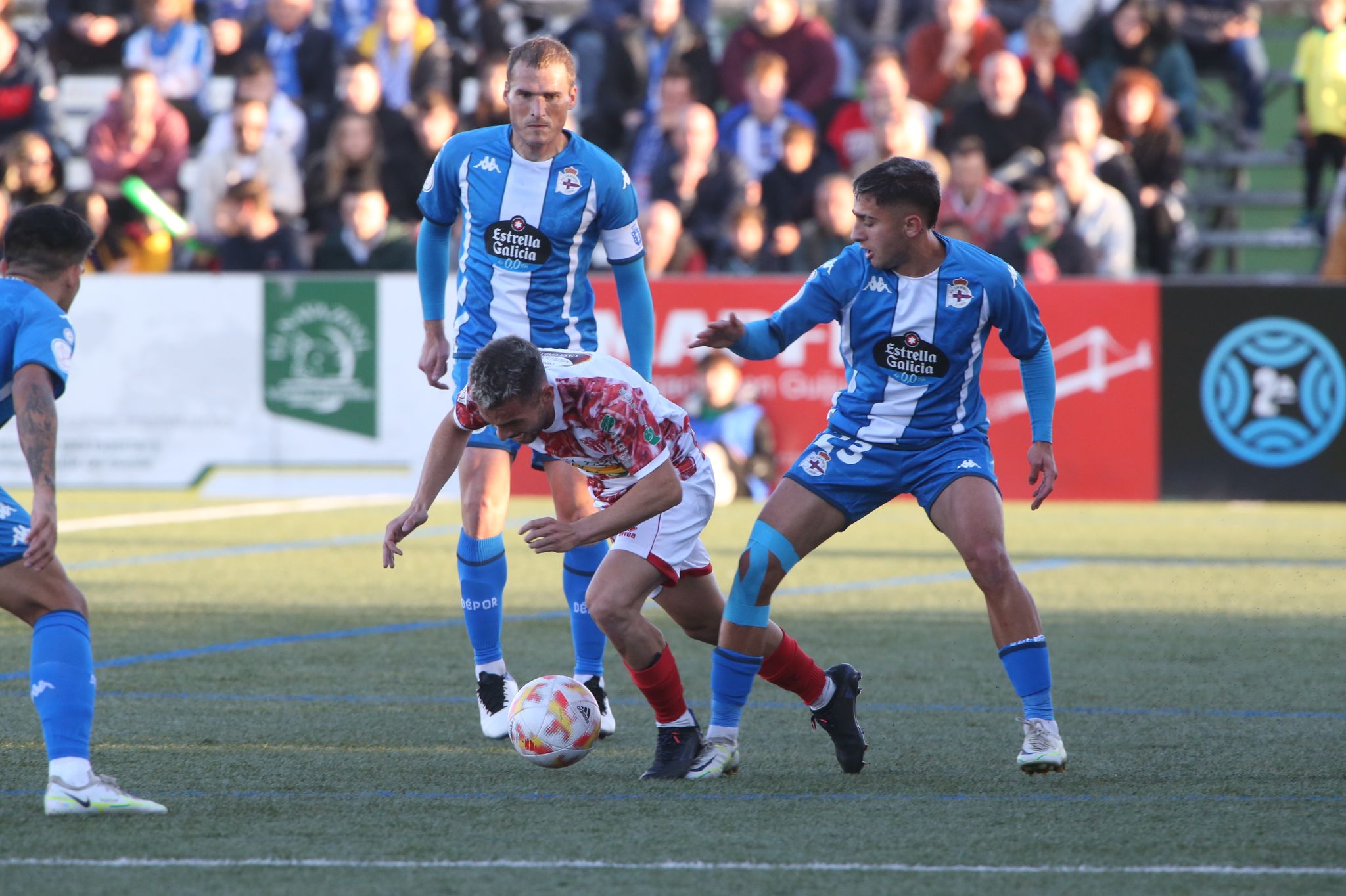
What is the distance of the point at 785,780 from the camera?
539cm

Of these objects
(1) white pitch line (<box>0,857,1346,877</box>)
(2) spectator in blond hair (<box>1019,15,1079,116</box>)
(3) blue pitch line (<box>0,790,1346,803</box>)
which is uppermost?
(2) spectator in blond hair (<box>1019,15,1079,116</box>)

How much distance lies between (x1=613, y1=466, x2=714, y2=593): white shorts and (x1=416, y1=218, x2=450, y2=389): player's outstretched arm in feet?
4.21

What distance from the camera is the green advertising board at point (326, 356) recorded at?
46.3 feet

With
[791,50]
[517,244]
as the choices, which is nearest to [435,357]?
[517,244]

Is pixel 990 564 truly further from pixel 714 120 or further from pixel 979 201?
pixel 714 120

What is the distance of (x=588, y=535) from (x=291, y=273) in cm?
973

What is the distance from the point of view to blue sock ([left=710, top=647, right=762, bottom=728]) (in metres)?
5.57

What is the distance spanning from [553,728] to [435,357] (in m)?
1.63

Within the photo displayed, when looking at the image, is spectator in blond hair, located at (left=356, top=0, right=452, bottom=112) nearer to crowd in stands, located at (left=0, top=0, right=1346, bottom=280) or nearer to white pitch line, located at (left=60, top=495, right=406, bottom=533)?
crowd in stands, located at (left=0, top=0, right=1346, bottom=280)

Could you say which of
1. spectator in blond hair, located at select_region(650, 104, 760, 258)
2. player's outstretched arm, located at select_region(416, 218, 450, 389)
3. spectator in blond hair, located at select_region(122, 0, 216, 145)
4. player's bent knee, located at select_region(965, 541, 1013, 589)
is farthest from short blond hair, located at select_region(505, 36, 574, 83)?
spectator in blond hair, located at select_region(122, 0, 216, 145)

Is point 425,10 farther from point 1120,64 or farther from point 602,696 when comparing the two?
point 602,696

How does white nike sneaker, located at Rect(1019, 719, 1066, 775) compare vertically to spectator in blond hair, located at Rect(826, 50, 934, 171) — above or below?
below

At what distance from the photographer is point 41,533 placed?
448cm

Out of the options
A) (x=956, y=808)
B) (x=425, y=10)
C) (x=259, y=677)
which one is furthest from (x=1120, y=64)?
(x=956, y=808)
